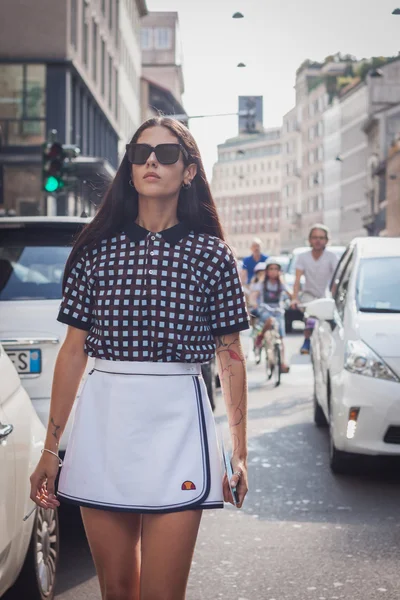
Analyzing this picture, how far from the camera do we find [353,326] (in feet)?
29.1

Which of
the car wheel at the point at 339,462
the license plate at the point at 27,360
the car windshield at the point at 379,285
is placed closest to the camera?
the license plate at the point at 27,360

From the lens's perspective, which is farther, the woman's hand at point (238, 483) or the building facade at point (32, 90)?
the building facade at point (32, 90)

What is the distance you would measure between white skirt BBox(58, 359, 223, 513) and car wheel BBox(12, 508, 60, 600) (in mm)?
1376

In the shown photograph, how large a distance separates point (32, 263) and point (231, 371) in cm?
393

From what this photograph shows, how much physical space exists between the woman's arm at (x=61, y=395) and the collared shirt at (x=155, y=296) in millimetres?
45

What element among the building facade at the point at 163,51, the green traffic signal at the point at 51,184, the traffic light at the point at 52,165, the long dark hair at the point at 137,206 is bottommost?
the long dark hair at the point at 137,206

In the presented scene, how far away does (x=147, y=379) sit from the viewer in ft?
11.9

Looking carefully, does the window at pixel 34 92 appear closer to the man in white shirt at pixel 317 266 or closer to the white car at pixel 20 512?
the man in white shirt at pixel 317 266

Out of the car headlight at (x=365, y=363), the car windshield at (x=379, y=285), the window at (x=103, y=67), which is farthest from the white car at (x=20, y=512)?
the window at (x=103, y=67)

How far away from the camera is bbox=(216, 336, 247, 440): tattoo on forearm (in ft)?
12.5

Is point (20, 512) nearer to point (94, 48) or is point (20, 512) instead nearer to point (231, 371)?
point (231, 371)

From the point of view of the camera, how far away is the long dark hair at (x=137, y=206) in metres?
3.85

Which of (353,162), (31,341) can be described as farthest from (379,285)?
(353,162)

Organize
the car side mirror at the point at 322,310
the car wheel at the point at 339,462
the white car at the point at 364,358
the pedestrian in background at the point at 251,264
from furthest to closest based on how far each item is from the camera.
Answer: the pedestrian in background at the point at 251,264 → the car side mirror at the point at 322,310 → the car wheel at the point at 339,462 → the white car at the point at 364,358
